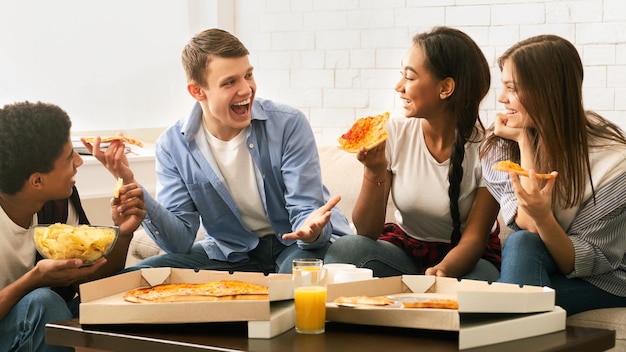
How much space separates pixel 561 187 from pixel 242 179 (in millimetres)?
1164

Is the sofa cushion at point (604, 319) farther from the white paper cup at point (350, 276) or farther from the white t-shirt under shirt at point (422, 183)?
the white paper cup at point (350, 276)

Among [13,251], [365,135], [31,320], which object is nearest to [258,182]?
[365,135]

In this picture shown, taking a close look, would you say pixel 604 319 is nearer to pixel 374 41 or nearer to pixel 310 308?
pixel 310 308

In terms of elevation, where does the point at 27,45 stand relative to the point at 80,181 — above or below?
above

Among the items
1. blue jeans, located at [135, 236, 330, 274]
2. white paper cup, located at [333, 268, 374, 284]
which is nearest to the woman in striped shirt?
white paper cup, located at [333, 268, 374, 284]

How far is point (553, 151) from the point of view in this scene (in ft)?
9.77

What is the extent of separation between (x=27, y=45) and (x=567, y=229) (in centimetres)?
295

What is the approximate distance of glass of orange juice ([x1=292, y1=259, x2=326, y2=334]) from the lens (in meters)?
2.11

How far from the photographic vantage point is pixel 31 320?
2588 mm

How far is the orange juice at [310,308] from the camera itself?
2109mm

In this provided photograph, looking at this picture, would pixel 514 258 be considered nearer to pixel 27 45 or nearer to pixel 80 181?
pixel 80 181

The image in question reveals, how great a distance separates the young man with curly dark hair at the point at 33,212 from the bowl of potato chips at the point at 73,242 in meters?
0.04

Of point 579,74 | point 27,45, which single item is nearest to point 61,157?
point 579,74

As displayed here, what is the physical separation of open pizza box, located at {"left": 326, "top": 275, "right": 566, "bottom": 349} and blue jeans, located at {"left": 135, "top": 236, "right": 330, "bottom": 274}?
1117 millimetres
